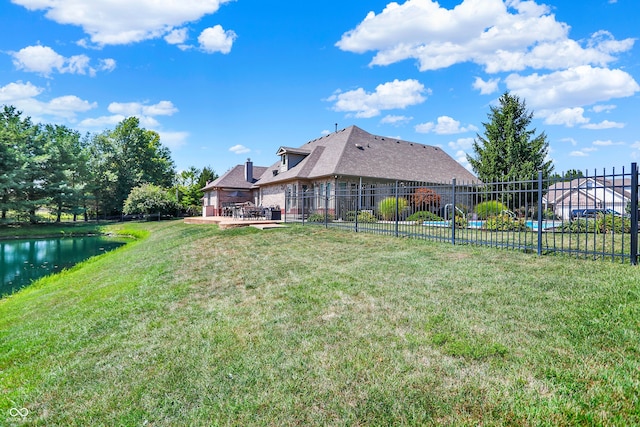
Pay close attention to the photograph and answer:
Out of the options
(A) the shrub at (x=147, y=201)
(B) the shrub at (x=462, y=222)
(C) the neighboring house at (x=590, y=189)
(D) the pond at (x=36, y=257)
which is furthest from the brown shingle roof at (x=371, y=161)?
(A) the shrub at (x=147, y=201)

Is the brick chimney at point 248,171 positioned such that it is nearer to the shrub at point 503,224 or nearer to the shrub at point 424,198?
→ the shrub at point 424,198

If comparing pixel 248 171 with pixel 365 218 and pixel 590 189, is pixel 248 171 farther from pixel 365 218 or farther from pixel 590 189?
pixel 590 189

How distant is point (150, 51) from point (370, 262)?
20.5m

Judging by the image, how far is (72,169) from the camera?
118 ft

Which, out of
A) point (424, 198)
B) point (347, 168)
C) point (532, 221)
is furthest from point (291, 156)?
point (532, 221)

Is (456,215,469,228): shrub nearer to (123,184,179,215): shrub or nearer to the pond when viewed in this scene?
Result: the pond

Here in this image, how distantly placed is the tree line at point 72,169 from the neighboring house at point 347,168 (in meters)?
16.3

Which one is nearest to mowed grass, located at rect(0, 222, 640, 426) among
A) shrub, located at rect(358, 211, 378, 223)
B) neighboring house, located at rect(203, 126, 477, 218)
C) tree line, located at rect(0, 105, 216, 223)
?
shrub, located at rect(358, 211, 378, 223)

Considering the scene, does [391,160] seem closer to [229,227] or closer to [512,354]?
[229,227]

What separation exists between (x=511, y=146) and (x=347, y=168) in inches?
493

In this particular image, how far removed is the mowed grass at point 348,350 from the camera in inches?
102

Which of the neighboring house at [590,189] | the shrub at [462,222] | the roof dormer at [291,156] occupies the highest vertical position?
the roof dormer at [291,156]

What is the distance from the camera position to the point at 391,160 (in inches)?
981

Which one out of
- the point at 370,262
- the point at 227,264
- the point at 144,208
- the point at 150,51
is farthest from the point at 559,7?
the point at 144,208
